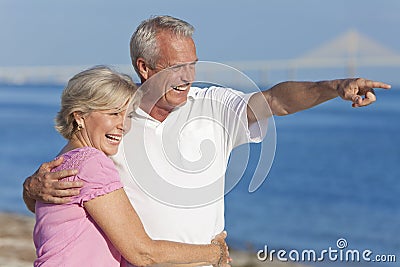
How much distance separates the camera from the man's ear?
9.39ft

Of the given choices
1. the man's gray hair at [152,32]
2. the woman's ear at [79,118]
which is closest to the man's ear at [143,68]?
the man's gray hair at [152,32]

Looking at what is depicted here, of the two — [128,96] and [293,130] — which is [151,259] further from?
[293,130]

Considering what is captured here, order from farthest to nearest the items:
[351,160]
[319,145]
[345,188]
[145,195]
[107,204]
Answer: [319,145], [351,160], [345,188], [145,195], [107,204]

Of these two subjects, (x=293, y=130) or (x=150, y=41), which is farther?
(x=293, y=130)

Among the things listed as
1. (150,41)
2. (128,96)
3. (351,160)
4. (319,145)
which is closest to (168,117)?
(150,41)

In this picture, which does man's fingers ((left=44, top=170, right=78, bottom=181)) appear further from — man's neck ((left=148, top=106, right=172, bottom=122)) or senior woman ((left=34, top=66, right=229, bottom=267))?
man's neck ((left=148, top=106, right=172, bottom=122))

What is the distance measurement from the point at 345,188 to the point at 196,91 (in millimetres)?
18304

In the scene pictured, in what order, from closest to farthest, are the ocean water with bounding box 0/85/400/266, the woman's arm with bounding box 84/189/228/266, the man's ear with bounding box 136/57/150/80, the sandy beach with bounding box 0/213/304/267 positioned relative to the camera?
the woman's arm with bounding box 84/189/228/266 → the man's ear with bounding box 136/57/150/80 → the sandy beach with bounding box 0/213/304/267 → the ocean water with bounding box 0/85/400/266

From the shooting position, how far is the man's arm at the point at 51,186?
92.7 inches

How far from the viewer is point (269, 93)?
9.66 ft

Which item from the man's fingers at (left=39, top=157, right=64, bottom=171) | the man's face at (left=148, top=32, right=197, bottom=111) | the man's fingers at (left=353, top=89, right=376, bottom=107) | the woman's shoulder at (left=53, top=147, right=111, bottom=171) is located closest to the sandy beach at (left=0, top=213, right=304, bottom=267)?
the man's face at (left=148, top=32, right=197, bottom=111)

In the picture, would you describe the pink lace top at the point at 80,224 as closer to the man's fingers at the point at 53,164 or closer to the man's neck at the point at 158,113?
the man's fingers at the point at 53,164

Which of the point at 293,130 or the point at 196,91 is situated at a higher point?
the point at 196,91

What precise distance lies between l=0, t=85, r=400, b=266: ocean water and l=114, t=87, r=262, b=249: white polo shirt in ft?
0.46
